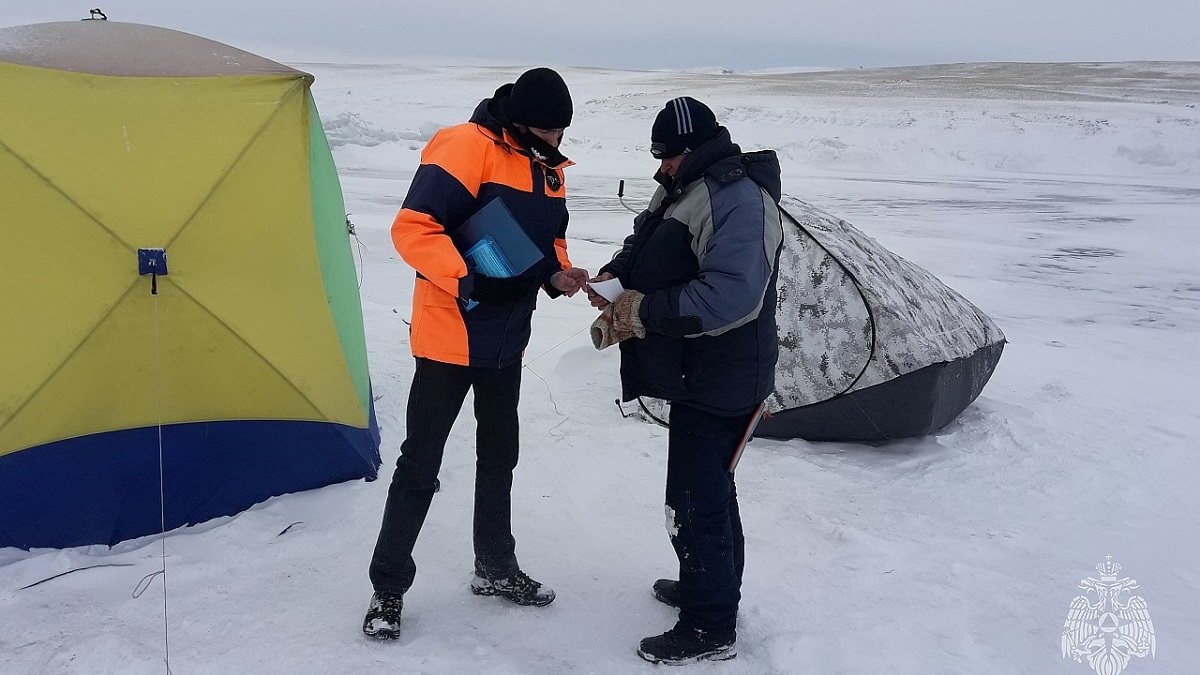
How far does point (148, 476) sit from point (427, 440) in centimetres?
120

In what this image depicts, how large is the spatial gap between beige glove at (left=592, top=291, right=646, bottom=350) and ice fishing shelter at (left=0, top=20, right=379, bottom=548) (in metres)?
1.26

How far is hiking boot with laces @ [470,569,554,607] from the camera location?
2740mm

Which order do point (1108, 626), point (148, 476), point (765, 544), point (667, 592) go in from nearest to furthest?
point (1108, 626), point (667, 592), point (148, 476), point (765, 544)

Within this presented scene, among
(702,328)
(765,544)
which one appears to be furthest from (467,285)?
(765,544)

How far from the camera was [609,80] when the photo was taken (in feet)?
176

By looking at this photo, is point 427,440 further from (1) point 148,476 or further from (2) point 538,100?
(1) point 148,476

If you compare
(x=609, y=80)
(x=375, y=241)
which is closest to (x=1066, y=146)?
(x=375, y=241)

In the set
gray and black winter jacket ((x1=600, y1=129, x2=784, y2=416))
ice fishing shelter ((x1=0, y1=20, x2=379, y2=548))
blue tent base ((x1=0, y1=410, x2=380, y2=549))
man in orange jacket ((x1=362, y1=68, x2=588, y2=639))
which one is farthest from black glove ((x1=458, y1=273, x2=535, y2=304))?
blue tent base ((x1=0, y1=410, x2=380, y2=549))

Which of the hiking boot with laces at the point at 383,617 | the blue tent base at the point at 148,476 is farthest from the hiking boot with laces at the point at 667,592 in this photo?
the blue tent base at the point at 148,476

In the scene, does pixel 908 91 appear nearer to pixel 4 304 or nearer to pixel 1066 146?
pixel 1066 146

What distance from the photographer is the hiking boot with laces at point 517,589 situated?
8.99 feet

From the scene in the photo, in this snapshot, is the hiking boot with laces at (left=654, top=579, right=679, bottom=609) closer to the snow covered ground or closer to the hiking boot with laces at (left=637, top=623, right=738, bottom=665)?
the snow covered ground

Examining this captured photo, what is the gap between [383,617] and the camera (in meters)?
2.51

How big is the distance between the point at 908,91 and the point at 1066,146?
16.1 meters
